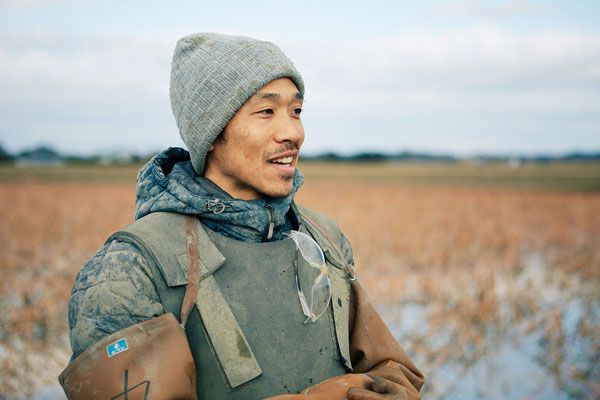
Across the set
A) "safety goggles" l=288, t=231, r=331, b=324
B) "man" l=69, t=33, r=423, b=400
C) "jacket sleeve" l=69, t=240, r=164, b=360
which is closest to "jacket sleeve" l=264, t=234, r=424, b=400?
"man" l=69, t=33, r=423, b=400

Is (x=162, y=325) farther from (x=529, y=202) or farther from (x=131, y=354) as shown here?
(x=529, y=202)

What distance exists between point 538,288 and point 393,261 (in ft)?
10.2

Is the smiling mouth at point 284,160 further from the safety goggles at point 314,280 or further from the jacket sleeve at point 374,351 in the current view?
the jacket sleeve at point 374,351

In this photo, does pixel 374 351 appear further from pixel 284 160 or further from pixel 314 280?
pixel 284 160

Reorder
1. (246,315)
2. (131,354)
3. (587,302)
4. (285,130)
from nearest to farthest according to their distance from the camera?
(131,354) < (246,315) < (285,130) < (587,302)

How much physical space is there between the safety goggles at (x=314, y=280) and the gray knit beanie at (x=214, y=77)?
49cm

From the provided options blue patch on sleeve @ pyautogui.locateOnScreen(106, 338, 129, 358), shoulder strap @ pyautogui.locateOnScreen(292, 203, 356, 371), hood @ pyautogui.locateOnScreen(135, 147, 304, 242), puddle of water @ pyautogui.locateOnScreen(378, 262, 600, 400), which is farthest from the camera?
puddle of water @ pyautogui.locateOnScreen(378, 262, 600, 400)

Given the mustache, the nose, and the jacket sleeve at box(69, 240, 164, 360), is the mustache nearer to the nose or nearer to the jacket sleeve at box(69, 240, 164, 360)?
the nose

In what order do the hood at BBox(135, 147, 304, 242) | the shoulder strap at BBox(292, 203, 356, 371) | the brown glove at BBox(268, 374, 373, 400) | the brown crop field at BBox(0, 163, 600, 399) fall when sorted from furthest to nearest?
the brown crop field at BBox(0, 163, 600, 399) < the shoulder strap at BBox(292, 203, 356, 371) < the hood at BBox(135, 147, 304, 242) < the brown glove at BBox(268, 374, 373, 400)

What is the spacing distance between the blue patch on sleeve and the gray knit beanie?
79cm

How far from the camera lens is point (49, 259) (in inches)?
434

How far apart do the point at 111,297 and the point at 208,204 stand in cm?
47

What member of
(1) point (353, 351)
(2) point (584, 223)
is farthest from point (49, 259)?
(2) point (584, 223)

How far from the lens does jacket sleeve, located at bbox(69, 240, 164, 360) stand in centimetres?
174
